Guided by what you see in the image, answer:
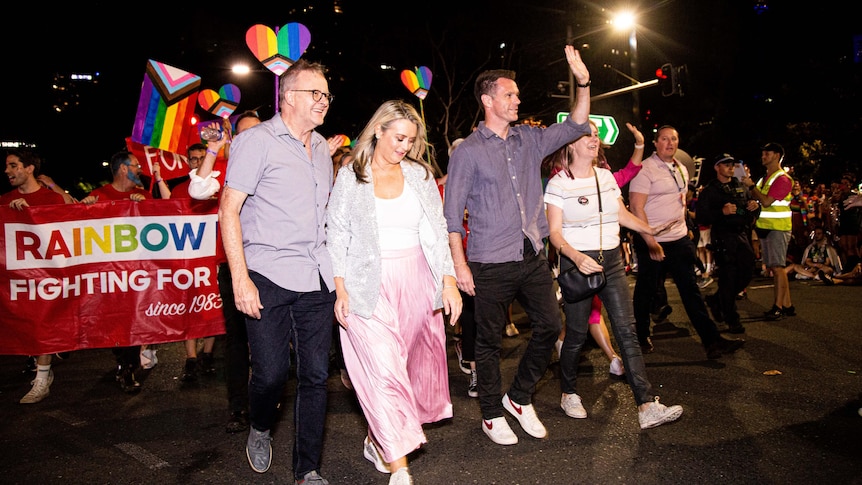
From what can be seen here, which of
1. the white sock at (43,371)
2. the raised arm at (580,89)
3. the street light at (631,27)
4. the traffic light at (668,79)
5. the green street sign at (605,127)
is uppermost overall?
the street light at (631,27)

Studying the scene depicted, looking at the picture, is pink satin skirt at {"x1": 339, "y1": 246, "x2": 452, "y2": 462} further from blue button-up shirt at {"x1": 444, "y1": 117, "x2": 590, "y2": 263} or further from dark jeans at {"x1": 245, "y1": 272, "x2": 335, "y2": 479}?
blue button-up shirt at {"x1": 444, "y1": 117, "x2": 590, "y2": 263}

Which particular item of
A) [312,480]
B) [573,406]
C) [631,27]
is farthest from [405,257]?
[631,27]

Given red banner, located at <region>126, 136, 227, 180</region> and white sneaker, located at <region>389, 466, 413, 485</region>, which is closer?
white sneaker, located at <region>389, 466, 413, 485</region>

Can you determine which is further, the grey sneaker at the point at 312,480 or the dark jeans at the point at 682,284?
the dark jeans at the point at 682,284

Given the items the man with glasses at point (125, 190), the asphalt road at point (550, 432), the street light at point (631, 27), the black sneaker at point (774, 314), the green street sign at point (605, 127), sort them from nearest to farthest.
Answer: the asphalt road at point (550, 432) < the man with glasses at point (125, 190) < the black sneaker at point (774, 314) < the street light at point (631, 27) < the green street sign at point (605, 127)

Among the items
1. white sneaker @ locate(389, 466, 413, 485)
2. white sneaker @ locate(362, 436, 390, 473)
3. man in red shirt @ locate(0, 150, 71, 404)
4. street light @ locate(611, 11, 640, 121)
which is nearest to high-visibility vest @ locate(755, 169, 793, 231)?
white sneaker @ locate(362, 436, 390, 473)

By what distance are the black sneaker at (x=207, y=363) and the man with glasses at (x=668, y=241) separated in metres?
4.29

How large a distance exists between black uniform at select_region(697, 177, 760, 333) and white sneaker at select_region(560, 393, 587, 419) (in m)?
A: 3.26

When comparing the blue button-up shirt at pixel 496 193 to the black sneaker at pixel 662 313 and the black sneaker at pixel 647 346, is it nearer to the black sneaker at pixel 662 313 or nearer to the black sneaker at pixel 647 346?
the black sneaker at pixel 647 346

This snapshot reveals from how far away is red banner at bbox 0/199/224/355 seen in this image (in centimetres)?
556

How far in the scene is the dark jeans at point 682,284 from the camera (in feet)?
19.1

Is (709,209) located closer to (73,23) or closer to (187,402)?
(187,402)

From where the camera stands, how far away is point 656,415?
407 centimetres

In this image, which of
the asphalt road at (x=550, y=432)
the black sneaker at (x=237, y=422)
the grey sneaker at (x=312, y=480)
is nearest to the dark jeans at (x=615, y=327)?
the asphalt road at (x=550, y=432)
